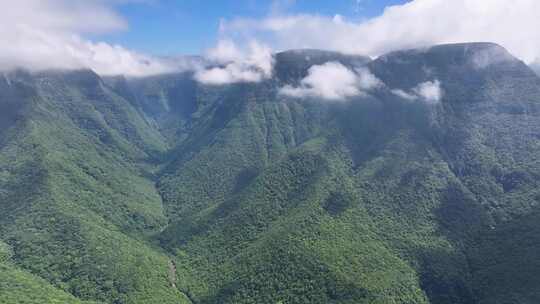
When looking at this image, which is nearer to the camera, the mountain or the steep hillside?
the mountain

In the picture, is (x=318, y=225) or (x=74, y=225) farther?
(x=318, y=225)

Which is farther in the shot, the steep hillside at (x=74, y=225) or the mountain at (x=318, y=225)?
the steep hillside at (x=74, y=225)

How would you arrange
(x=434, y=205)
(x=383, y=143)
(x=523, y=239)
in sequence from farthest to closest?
(x=383, y=143), (x=434, y=205), (x=523, y=239)

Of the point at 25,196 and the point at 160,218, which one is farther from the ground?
the point at 25,196

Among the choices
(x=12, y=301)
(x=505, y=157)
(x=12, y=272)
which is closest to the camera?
(x=12, y=301)

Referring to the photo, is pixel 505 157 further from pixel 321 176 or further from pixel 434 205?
pixel 321 176

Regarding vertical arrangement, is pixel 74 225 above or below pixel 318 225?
above

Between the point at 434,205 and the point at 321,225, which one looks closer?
the point at 321,225

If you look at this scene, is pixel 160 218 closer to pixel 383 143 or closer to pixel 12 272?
pixel 12 272

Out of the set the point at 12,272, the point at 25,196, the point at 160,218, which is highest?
the point at 25,196

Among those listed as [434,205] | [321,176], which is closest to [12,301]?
[321,176]
